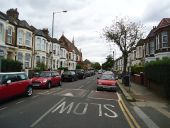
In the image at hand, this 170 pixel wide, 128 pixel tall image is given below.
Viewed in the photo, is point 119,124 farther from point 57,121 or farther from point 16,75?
point 16,75

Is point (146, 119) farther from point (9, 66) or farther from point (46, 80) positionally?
point (9, 66)

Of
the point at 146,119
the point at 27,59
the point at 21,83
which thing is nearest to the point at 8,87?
the point at 21,83

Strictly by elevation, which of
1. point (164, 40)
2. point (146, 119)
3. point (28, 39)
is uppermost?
point (28, 39)

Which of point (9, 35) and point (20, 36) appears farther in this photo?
point (20, 36)

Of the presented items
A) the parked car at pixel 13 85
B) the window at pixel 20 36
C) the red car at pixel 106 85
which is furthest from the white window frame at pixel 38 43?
the parked car at pixel 13 85

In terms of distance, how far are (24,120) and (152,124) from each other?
4.54 m

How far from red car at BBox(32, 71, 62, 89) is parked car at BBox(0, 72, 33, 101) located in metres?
4.89

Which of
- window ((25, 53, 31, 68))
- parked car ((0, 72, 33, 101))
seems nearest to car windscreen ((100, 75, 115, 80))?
parked car ((0, 72, 33, 101))

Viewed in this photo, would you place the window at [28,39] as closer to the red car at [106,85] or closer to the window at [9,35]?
the window at [9,35]

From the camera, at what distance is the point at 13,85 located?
1425 centimetres

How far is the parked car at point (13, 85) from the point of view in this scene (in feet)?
43.2

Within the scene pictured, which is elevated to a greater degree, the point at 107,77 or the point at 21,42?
the point at 21,42

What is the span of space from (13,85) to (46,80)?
770 centimetres

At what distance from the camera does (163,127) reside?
343 inches
